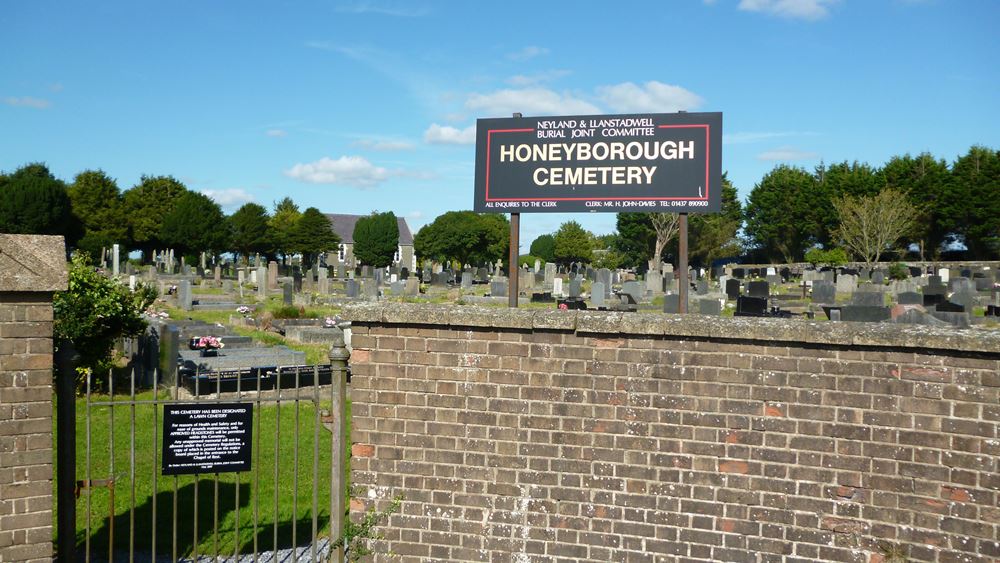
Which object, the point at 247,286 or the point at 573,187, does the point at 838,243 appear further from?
the point at 573,187

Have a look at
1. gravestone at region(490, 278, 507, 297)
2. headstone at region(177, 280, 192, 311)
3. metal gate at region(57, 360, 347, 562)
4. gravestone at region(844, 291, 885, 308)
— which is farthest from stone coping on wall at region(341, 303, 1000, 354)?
gravestone at region(490, 278, 507, 297)

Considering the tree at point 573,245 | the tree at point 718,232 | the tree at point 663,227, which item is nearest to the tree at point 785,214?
the tree at point 718,232

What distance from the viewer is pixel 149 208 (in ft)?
238

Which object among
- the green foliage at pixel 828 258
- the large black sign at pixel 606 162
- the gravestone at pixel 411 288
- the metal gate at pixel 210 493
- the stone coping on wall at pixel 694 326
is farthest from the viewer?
the green foliage at pixel 828 258

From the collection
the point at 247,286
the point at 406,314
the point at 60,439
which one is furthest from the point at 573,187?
the point at 247,286

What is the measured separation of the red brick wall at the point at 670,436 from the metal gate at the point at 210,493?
1.46 feet

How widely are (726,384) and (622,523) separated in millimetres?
1112

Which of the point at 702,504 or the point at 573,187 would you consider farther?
the point at 573,187

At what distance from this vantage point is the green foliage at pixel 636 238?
7406 centimetres

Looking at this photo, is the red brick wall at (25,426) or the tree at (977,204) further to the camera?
the tree at (977,204)

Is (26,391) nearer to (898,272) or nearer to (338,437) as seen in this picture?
(338,437)

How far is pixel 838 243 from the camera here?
65.2m

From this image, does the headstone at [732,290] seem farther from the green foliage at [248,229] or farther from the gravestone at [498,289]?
the green foliage at [248,229]

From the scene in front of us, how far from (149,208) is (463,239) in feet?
102
